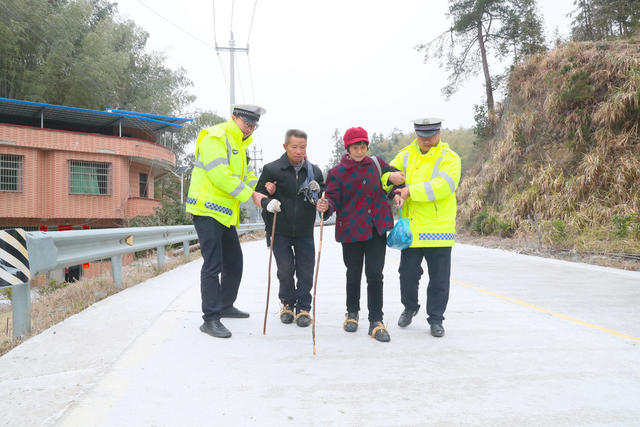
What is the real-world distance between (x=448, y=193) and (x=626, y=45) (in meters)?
17.9

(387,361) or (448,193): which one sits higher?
(448,193)

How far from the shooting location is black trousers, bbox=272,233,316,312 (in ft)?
16.2

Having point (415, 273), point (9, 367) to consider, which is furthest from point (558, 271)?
point (9, 367)

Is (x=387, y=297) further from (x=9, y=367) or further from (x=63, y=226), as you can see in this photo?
(x=63, y=226)

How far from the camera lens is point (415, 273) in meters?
4.80

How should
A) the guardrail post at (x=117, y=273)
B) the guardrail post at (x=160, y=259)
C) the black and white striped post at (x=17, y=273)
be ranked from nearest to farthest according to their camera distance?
1. the black and white striped post at (x=17, y=273)
2. the guardrail post at (x=117, y=273)
3. the guardrail post at (x=160, y=259)

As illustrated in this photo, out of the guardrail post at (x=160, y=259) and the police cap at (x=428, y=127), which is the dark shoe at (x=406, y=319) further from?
the guardrail post at (x=160, y=259)

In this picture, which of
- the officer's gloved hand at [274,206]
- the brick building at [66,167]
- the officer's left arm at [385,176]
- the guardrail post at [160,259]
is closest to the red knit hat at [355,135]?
the officer's left arm at [385,176]

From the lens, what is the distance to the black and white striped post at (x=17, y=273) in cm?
379

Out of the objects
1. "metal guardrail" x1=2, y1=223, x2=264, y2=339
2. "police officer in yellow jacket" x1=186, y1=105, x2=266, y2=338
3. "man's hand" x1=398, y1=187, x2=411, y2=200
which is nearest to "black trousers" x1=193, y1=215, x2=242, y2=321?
"police officer in yellow jacket" x1=186, y1=105, x2=266, y2=338

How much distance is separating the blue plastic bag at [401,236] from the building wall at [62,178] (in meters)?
21.4

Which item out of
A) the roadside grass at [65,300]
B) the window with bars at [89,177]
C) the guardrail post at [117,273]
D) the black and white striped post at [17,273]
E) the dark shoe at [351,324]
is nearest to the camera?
the black and white striped post at [17,273]

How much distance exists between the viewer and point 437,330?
14.5 ft

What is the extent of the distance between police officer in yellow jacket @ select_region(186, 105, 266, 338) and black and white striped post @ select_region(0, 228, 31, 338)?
4.53 feet
